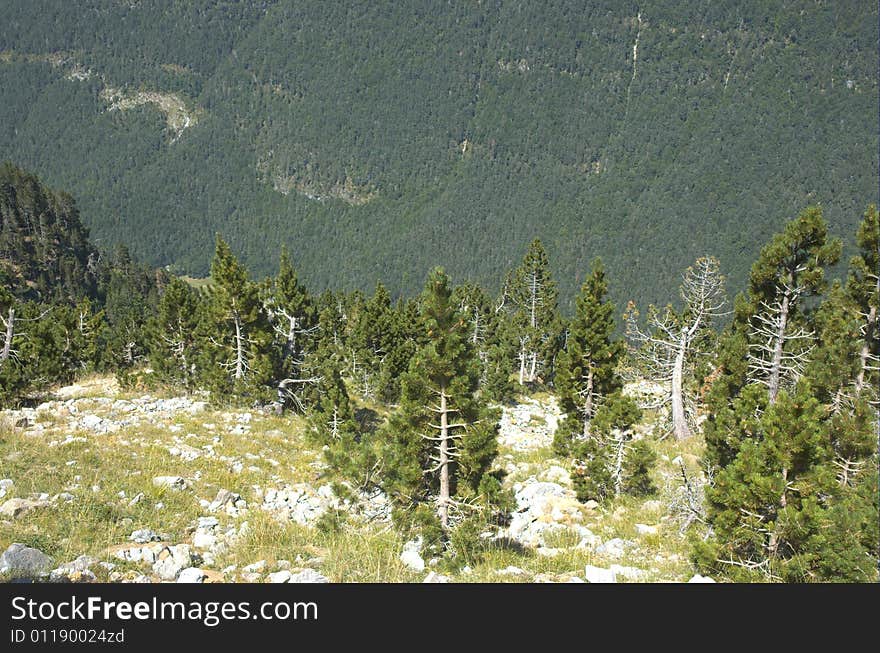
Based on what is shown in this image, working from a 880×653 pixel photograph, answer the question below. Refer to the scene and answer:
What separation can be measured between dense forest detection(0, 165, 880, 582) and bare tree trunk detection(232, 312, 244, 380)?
0.16 metres

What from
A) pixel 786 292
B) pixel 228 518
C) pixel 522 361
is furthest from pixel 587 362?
pixel 522 361

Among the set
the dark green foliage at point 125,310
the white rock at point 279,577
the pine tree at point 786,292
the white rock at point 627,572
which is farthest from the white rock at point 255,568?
the dark green foliage at point 125,310

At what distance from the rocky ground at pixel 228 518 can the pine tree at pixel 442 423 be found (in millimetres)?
1081

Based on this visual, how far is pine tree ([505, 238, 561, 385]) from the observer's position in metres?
44.1

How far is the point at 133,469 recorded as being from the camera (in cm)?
1312

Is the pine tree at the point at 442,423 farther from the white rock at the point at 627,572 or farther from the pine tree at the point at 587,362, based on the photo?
the pine tree at the point at 587,362

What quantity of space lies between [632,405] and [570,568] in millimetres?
8851

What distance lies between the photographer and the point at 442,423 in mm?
10312

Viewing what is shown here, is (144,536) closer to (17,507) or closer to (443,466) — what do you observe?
(17,507)

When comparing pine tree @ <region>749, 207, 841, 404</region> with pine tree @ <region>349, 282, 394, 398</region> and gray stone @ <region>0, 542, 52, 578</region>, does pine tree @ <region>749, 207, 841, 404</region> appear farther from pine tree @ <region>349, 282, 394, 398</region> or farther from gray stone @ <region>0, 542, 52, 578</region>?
pine tree @ <region>349, 282, 394, 398</region>

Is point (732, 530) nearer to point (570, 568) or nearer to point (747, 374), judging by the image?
point (570, 568)

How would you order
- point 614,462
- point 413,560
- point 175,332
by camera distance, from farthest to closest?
point 175,332 < point 614,462 < point 413,560

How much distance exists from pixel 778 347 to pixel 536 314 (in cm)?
2734

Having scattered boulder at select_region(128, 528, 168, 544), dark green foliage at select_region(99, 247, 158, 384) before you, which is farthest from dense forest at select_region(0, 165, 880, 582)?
scattered boulder at select_region(128, 528, 168, 544)
